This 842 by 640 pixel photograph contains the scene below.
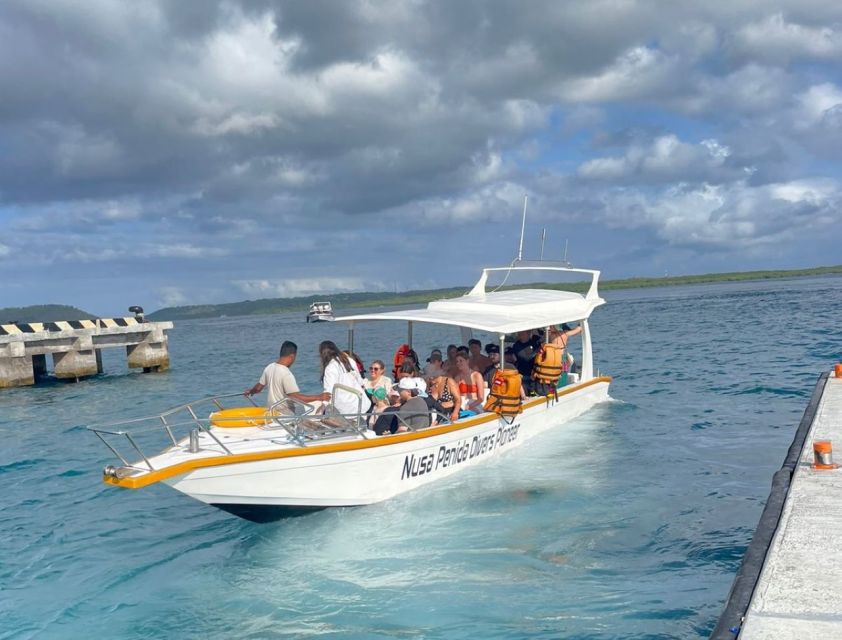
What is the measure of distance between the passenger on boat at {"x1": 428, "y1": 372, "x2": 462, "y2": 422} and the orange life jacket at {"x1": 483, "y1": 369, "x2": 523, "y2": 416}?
69 cm

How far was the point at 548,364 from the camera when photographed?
13203mm

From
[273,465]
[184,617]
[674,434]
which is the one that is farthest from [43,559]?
[674,434]

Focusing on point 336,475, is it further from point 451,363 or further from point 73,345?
point 73,345

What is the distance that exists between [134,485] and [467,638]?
3.56m

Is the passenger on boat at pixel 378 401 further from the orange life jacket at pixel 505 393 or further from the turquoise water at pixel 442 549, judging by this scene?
the orange life jacket at pixel 505 393

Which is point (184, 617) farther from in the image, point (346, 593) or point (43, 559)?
point (43, 559)

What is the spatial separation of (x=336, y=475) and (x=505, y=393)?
11.8 feet

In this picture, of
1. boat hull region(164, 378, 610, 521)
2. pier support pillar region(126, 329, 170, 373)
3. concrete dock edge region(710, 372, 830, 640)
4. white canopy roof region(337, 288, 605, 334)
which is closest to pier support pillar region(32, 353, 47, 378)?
pier support pillar region(126, 329, 170, 373)

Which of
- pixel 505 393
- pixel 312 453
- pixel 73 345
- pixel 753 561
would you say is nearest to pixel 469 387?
pixel 505 393

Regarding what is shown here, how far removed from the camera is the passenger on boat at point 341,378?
10.1 m

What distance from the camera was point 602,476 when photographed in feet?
39.1

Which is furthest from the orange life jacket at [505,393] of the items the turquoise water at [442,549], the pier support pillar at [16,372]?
the pier support pillar at [16,372]

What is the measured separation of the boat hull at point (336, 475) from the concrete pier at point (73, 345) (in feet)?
79.7

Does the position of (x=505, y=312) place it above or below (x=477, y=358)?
above
